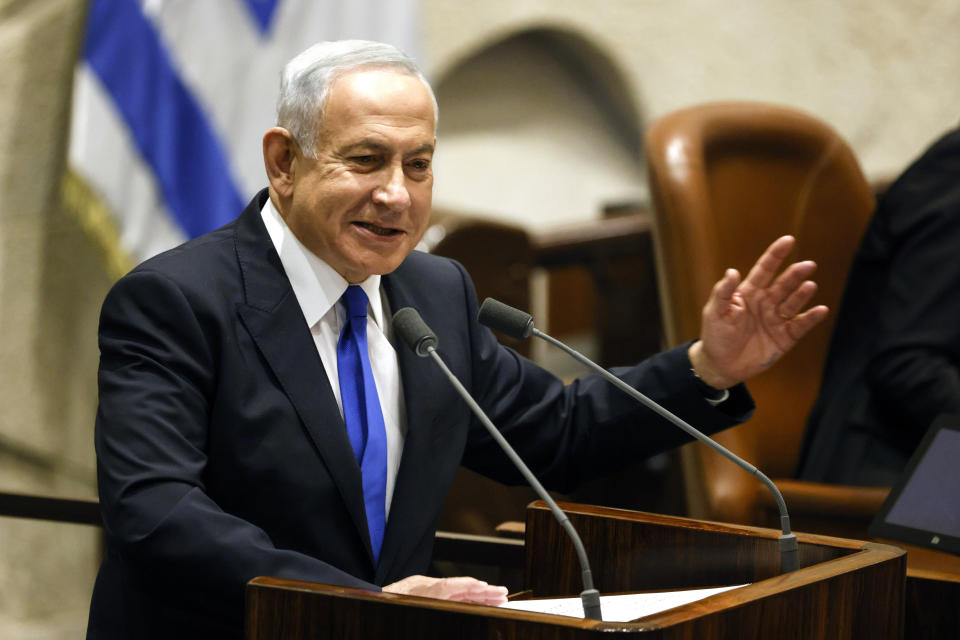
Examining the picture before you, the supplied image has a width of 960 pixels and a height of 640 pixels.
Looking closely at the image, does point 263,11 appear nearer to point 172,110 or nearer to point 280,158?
point 172,110

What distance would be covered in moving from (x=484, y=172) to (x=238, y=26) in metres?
1.85

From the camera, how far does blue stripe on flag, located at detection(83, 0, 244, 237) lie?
2818 mm

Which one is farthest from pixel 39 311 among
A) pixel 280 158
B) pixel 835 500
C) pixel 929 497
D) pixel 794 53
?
pixel 794 53

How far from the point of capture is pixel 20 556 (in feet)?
10.5

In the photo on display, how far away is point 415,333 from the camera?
4.21 feet

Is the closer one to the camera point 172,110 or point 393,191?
point 393,191

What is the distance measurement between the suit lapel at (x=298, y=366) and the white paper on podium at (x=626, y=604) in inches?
11.3

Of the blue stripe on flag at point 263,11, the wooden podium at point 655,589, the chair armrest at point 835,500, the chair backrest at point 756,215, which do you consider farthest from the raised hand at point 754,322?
the blue stripe on flag at point 263,11

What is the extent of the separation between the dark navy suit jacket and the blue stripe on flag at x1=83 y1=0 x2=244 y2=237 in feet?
4.41

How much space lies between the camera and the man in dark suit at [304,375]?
1296 mm

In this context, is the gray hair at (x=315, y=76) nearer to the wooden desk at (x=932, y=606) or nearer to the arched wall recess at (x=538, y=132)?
the wooden desk at (x=932, y=606)

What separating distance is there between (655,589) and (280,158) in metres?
0.70

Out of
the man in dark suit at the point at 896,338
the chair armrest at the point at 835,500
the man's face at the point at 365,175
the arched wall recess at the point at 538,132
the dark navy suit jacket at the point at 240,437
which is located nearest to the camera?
the dark navy suit jacket at the point at 240,437

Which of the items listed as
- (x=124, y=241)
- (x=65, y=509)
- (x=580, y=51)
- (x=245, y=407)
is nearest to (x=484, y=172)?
(x=580, y=51)
